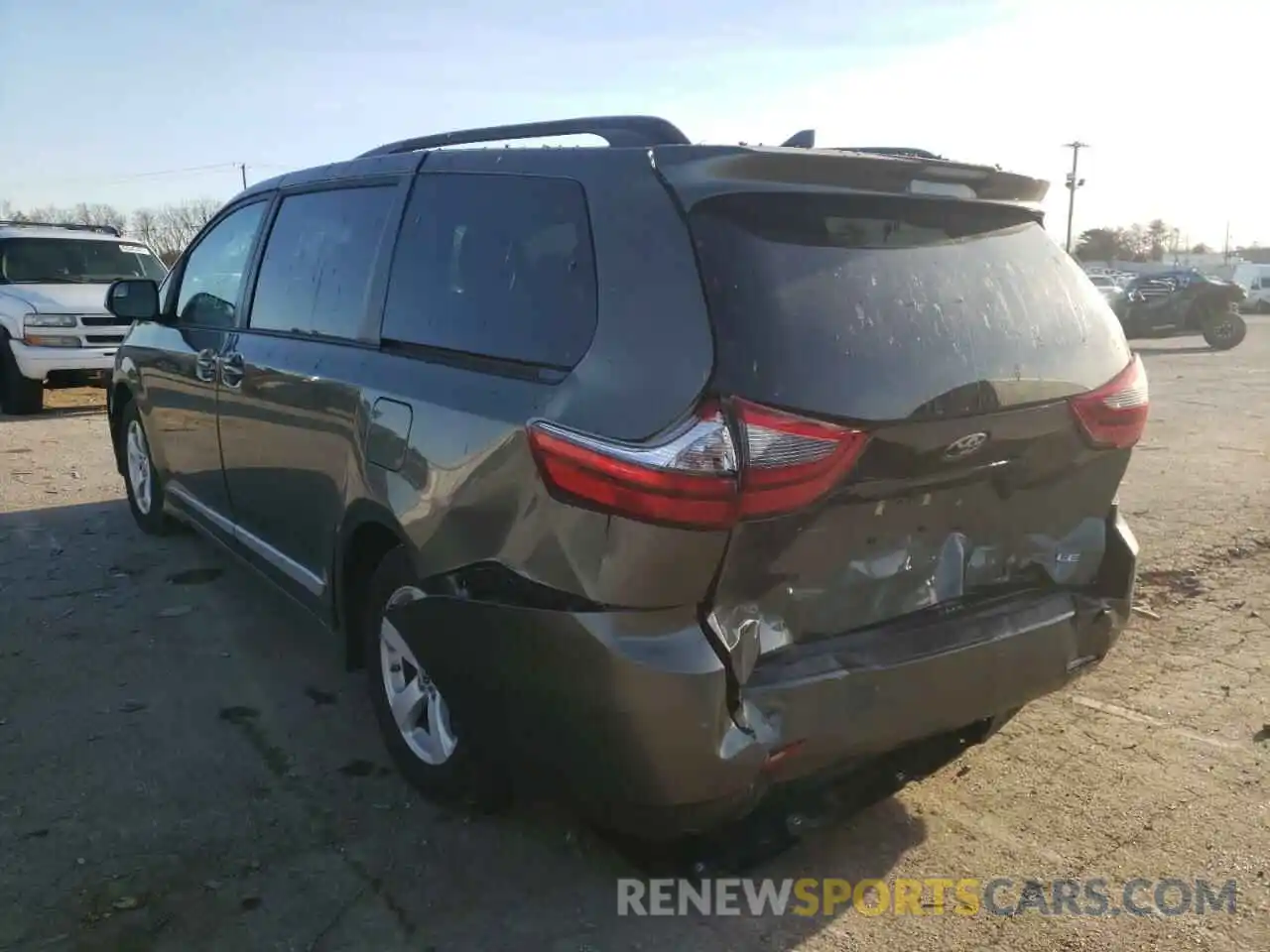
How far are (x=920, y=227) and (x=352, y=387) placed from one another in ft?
5.80

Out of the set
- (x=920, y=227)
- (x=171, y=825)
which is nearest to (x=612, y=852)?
(x=171, y=825)

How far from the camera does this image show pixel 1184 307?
22.1m

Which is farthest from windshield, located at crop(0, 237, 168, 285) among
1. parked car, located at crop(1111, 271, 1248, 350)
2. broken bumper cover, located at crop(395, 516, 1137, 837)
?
parked car, located at crop(1111, 271, 1248, 350)

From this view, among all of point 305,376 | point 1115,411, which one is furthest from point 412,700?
point 1115,411

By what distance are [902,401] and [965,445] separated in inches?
10.1

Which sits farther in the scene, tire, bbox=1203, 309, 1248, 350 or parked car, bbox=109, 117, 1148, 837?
tire, bbox=1203, 309, 1248, 350

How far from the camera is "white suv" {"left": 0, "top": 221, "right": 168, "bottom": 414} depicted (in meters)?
10.7

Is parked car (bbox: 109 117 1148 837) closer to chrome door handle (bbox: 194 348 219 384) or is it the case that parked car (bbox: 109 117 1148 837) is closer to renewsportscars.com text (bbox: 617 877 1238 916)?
renewsportscars.com text (bbox: 617 877 1238 916)

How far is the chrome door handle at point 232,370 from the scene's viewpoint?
13.8 ft

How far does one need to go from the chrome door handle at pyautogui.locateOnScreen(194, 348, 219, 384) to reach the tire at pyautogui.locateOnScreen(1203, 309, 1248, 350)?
2154 cm

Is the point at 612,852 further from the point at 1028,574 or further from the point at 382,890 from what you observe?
the point at 1028,574

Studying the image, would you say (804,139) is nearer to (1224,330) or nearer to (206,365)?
(206,365)

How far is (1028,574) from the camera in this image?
2.92 m

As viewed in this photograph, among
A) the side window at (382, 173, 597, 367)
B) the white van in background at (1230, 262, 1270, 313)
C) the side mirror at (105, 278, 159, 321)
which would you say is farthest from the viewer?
the white van in background at (1230, 262, 1270, 313)
